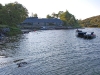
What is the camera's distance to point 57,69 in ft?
91.7

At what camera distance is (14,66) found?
1158 inches

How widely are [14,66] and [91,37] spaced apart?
5773 centimetres

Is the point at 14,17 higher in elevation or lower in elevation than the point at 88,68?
higher

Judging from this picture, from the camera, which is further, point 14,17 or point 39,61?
point 14,17

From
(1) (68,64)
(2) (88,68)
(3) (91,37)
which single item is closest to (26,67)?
(1) (68,64)

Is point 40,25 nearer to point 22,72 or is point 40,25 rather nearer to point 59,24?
point 59,24

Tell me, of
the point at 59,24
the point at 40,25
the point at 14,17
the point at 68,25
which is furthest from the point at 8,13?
the point at 68,25

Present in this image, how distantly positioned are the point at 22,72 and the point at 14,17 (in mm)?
84067

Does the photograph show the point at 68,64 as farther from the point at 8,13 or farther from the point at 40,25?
the point at 40,25

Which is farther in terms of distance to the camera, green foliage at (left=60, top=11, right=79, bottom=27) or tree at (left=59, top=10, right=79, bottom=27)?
tree at (left=59, top=10, right=79, bottom=27)

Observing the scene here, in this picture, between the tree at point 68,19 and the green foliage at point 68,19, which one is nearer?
the green foliage at point 68,19

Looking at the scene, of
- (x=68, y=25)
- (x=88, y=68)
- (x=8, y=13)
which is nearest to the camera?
(x=88, y=68)

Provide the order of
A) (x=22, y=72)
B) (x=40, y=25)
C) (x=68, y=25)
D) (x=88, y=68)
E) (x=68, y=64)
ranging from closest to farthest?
(x=22, y=72), (x=88, y=68), (x=68, y=64), (x=40, y=25), (x=68, y=25)

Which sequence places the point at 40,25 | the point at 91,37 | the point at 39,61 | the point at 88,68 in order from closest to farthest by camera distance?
1. the point at 88,68
2. the point at 39,61
3. the point at 91,37
4. the point at 40,25
